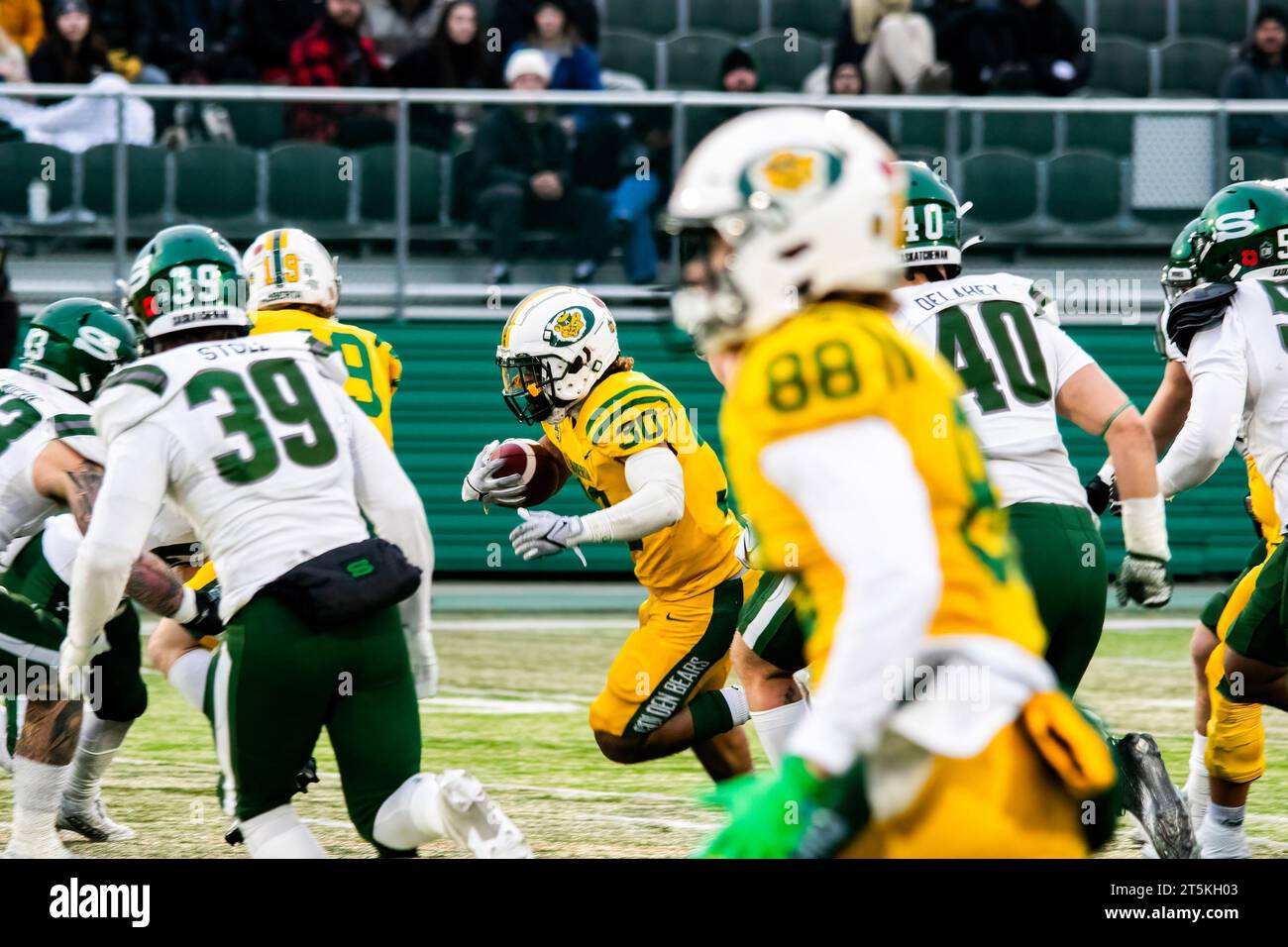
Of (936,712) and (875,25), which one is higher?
(875,25)

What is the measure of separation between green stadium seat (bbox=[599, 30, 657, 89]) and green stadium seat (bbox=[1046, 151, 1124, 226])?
3242 millimetres

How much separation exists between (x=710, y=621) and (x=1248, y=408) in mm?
1726

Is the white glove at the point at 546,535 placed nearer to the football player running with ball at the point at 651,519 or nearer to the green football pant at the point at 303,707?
the football player running with ball at the point at 651,519

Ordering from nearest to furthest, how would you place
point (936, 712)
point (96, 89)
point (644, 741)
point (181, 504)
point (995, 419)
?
point (936, 712), point (181, 504), point (995, 419), point (644, 741), point (96, 89)

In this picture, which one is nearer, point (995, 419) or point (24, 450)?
point (995, 419)

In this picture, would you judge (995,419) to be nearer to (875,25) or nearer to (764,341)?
(764,341)

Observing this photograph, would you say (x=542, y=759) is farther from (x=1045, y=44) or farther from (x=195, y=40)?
(x=1045, y=44)

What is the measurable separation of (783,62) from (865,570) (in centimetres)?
1269

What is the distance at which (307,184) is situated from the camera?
42.4 ft

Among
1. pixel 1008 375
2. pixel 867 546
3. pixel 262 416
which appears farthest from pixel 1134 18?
pixel 867 546

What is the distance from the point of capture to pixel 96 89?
12.5m

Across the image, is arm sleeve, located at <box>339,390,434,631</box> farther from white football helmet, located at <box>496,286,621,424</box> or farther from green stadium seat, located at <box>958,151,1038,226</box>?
green stadium seat, located at <box>958,151,1038,226</box>

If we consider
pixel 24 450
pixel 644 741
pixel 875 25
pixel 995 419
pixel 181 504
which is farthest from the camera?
pixel 875 25
